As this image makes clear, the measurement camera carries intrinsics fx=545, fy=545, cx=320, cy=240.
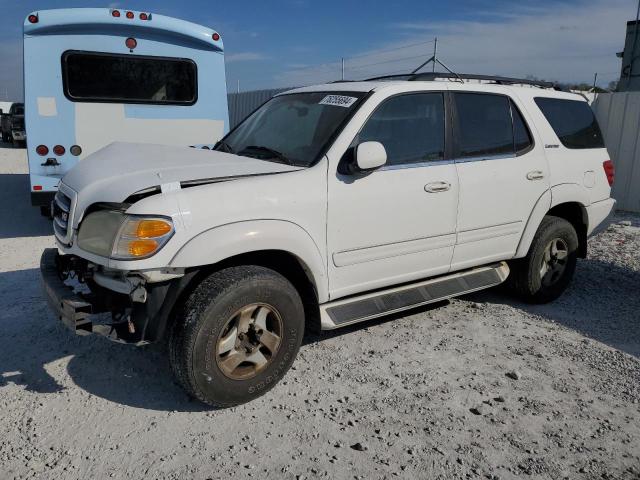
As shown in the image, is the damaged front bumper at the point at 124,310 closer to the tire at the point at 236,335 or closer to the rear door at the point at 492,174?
the tire at the point at 236,335

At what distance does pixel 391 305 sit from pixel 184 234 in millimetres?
1690

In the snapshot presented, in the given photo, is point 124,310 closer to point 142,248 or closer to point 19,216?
point 142,248

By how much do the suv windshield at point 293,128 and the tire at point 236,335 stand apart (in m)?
0.91

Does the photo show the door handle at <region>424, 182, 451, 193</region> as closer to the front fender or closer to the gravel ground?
the front fender

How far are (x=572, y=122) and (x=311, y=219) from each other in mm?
3108

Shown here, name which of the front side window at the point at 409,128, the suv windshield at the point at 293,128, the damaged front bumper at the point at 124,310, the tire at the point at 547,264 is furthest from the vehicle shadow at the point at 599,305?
the damaged front bumper at the point at 124,310

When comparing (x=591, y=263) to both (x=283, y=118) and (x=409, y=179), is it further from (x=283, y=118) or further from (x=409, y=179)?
(x=283, y=118)

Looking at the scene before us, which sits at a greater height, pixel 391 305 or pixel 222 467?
pixel 391 305

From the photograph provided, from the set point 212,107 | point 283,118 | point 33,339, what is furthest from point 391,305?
point 212,107

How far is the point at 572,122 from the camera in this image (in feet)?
16.8

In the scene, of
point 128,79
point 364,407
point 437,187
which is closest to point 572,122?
point 437,187

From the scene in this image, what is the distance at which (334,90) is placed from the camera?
163 inches

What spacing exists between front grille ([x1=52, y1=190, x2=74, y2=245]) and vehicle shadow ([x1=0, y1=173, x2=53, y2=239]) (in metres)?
4.33

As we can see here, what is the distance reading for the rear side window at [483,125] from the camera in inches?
168
